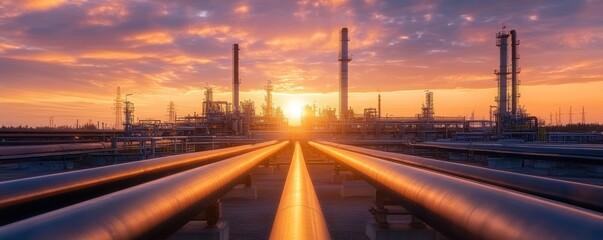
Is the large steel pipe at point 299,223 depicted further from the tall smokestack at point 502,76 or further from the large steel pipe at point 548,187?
the tall smokestack at point 502,76

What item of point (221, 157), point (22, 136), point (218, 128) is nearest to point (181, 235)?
point (221, 157)

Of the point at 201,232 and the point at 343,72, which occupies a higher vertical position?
the point at 343,72

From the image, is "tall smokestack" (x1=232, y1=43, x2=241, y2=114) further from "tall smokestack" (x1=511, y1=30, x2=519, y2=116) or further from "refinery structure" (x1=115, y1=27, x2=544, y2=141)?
"tall smokestack" (x1=511, y1=30, x2=519, y2=116)

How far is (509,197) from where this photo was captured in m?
2.43

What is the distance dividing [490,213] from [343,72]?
55961 millimetres

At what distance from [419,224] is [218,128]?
4917cm

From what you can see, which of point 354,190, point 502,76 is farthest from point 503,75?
point 354,190

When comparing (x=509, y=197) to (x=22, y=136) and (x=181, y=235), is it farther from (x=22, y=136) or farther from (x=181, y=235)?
(x=22, y=136)

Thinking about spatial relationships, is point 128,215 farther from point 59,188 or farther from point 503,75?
point 503,75

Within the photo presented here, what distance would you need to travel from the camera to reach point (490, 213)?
2295 mm

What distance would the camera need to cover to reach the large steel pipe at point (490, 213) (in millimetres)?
1799

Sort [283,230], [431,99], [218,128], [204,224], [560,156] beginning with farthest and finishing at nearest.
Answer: [431,99] → [218,128] → [560,156] → [204,224] → [283,230]

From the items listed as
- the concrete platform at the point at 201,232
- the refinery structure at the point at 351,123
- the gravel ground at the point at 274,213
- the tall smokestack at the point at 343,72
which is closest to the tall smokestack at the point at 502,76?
the refinery structure at the point at 351,123

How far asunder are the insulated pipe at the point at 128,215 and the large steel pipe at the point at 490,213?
1539 millimetres
